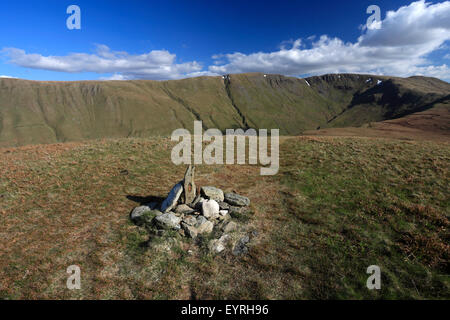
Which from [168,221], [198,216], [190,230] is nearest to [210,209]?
[198,216]

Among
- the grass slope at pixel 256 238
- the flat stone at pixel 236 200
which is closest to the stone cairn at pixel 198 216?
the flat stone at pixel 236 200

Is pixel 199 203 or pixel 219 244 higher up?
pixel 199 203

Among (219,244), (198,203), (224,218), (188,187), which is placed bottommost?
(219,244)

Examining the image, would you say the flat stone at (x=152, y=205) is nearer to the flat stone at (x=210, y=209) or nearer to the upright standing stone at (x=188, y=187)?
the upright standing stone at (x=188, y=187)

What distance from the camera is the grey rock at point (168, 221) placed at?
1334 cm

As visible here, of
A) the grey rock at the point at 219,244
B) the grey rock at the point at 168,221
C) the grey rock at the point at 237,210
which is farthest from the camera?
the grey rock at the point at 237,210

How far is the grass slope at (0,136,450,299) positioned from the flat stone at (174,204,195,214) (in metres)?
2.55

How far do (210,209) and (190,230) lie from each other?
83.5 inches

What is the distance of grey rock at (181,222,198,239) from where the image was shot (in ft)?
42.3

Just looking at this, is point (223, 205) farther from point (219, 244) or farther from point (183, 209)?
point (219, 244)

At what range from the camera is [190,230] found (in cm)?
1298

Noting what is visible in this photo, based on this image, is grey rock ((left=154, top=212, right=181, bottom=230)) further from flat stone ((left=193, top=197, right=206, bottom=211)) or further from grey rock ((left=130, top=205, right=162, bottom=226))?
flat stone ((left=193, top=197, right=206, bottom=211))

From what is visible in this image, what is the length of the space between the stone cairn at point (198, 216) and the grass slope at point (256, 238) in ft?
2.30
